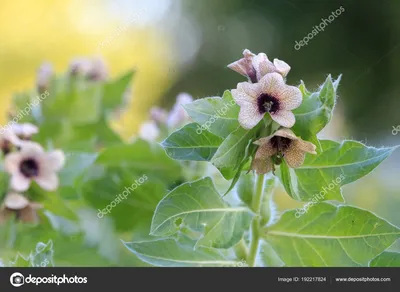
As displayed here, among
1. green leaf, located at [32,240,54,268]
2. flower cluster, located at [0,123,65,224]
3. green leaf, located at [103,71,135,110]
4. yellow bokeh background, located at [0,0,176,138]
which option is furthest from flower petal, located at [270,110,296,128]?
yellow bokeh background, located at [0,0,176,138]

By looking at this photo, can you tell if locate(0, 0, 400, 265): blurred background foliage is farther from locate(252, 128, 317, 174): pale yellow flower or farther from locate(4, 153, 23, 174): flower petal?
locate(252, 128, 317, 174): pale yellow flower

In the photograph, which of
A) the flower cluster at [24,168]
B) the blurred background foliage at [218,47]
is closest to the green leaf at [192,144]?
the flower cluster at [24,168]

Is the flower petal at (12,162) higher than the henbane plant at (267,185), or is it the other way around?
the flower petal at (12,162)

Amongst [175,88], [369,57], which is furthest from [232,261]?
[369,57]

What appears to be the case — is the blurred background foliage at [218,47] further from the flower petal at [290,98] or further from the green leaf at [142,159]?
the flower petal at [290,98]

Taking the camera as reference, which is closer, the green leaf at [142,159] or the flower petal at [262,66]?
the flower petal at [262,66]
